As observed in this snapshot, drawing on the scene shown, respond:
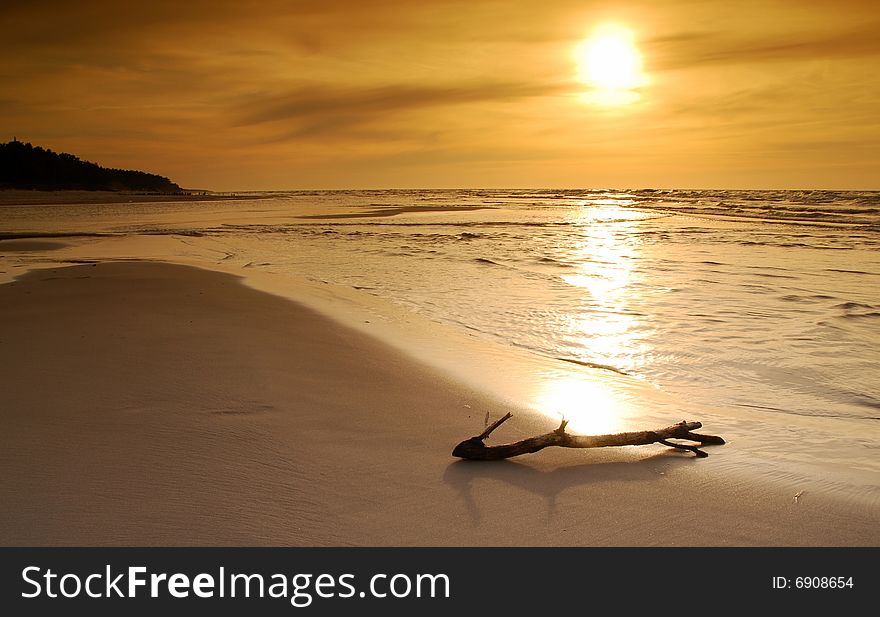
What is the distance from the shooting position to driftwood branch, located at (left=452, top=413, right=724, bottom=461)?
13.7 feet

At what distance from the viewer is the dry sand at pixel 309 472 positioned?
3.28 metres

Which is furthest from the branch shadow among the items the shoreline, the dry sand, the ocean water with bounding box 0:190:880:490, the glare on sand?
the shoreline

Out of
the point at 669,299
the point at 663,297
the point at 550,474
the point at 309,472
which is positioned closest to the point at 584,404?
the point at 550,474

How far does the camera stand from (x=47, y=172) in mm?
81500

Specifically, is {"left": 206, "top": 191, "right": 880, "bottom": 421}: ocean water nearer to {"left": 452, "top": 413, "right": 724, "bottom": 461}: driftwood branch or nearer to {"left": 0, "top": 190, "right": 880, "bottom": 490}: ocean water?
{"left": 0, "top": 190, "right": 880, "bottom": 490}: ocean water

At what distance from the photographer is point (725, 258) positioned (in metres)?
18.0

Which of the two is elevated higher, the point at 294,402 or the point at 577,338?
the point at 577,338

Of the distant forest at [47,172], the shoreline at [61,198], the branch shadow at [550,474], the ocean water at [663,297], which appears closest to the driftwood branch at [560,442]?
the branch shadow at [550,474]

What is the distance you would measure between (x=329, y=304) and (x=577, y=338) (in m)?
4.14

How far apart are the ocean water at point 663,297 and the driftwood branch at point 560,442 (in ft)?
3.53
